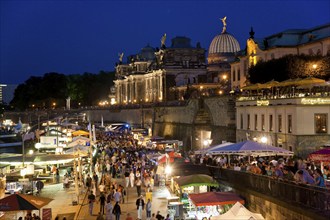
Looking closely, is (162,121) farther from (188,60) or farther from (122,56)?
(122,56)

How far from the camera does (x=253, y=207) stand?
854 inches

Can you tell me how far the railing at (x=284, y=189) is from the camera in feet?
52.6

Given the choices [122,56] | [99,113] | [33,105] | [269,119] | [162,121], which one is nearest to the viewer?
[269,119]

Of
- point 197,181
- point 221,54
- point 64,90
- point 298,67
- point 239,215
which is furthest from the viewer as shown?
point 64,90

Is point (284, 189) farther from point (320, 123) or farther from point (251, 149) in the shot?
point (320, 123)

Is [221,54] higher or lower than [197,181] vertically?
higher

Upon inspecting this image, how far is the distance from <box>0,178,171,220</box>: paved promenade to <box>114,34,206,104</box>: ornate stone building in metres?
69.5

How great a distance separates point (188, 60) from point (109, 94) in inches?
2364

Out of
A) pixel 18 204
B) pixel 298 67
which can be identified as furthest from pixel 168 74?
pixel 18 204

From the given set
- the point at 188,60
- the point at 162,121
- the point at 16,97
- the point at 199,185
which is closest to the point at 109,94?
the point at 16,97

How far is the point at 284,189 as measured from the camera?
18797 mm

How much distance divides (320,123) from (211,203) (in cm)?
1712

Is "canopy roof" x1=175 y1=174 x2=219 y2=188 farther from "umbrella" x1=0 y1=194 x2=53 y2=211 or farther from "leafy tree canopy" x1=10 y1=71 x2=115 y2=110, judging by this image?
"leafy tree canopy" x1=10 y1=71 x2=115 y2=110

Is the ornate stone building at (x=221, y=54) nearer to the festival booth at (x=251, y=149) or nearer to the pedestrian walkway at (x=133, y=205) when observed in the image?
the pedestrian walkway at (x=133, y=205)
